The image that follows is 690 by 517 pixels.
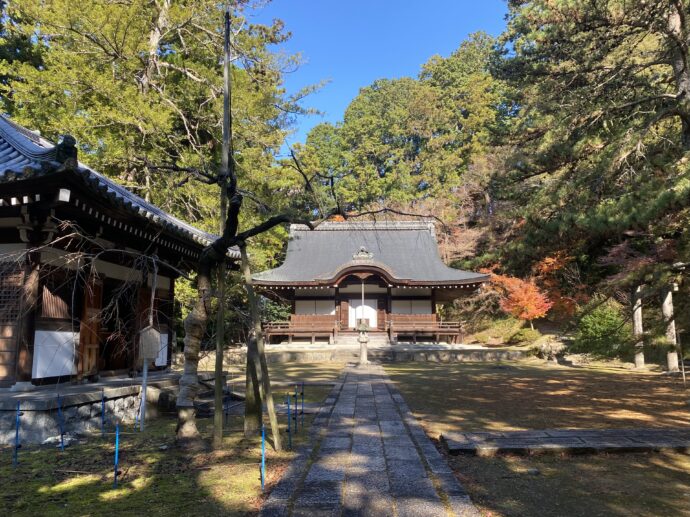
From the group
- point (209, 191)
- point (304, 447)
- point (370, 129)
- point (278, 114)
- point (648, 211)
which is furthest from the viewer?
point (370, 129)

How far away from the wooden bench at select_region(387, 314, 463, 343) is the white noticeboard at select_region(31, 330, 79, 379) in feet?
56.4

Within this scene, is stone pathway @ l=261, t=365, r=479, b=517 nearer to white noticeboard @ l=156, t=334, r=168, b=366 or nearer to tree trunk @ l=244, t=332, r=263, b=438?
tree trunk @ l=244, t=332, r=263, b=438

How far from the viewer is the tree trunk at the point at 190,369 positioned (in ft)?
16.7

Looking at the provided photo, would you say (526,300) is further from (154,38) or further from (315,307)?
(154,38)

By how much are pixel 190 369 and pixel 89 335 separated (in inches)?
139

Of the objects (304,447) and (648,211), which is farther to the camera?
(648,211)

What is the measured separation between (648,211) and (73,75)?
14026mm

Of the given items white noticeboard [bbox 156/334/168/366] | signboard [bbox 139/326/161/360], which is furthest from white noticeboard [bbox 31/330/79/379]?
white noticeboard [bbox 156/334/168/366]

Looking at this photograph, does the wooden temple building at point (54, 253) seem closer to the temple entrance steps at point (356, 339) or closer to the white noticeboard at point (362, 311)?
the temple entrance steps at point (356, 339)

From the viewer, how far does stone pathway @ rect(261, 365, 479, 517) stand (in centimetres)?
327

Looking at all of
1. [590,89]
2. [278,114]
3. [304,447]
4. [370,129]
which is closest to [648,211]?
[590,89]

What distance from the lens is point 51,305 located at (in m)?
6.72

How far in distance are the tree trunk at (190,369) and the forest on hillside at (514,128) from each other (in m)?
0.40

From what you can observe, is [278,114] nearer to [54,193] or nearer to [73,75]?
[73,75]
